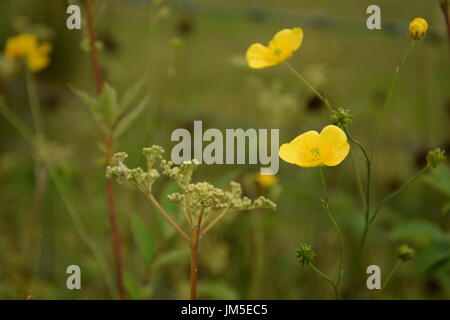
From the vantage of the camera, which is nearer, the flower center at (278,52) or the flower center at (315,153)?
the flower center at (315,153)

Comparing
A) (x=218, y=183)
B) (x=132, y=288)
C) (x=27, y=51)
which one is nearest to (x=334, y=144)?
(x=218, y=183)

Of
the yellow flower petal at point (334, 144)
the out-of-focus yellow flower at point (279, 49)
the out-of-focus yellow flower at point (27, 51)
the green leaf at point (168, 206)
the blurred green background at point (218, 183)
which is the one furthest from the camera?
the out-of-focus yellow flower at point (27, 51)

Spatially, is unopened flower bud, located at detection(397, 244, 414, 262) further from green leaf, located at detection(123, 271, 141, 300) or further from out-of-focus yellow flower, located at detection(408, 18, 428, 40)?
green leaf, located at detection(123, 271, 141, 300)

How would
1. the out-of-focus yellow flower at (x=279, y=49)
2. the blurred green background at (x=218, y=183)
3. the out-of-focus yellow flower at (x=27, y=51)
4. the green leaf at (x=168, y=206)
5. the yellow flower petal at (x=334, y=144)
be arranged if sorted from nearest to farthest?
the yellow flower petal at (x=334, y=144) < the out-of-focus yellow flower at (x=279, y=49) < the green leaf at (x=168, y=206) < the blurred green background at (x=218, y=183) < the out-of-focus yellow flower at (x=27, y=51)

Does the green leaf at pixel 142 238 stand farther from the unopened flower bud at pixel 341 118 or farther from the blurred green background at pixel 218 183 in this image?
the unopened flower bud at pixel 341 118

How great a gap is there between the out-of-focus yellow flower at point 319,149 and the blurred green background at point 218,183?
229 millimetres

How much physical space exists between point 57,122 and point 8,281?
156cm

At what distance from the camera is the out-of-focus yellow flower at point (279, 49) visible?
2.79 ft

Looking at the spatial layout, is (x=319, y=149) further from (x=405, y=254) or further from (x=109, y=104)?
(x=109, y=104)

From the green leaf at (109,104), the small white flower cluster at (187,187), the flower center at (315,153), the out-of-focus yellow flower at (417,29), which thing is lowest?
the small white flower cluster at (187,187)

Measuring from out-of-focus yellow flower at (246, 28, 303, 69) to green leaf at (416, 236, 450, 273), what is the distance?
1.21ft

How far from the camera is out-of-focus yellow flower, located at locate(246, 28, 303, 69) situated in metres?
0.85

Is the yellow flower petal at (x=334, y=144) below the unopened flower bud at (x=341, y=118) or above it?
below

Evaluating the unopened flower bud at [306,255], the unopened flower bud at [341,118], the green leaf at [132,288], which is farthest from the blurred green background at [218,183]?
the unopened flower bud at [341,118]
